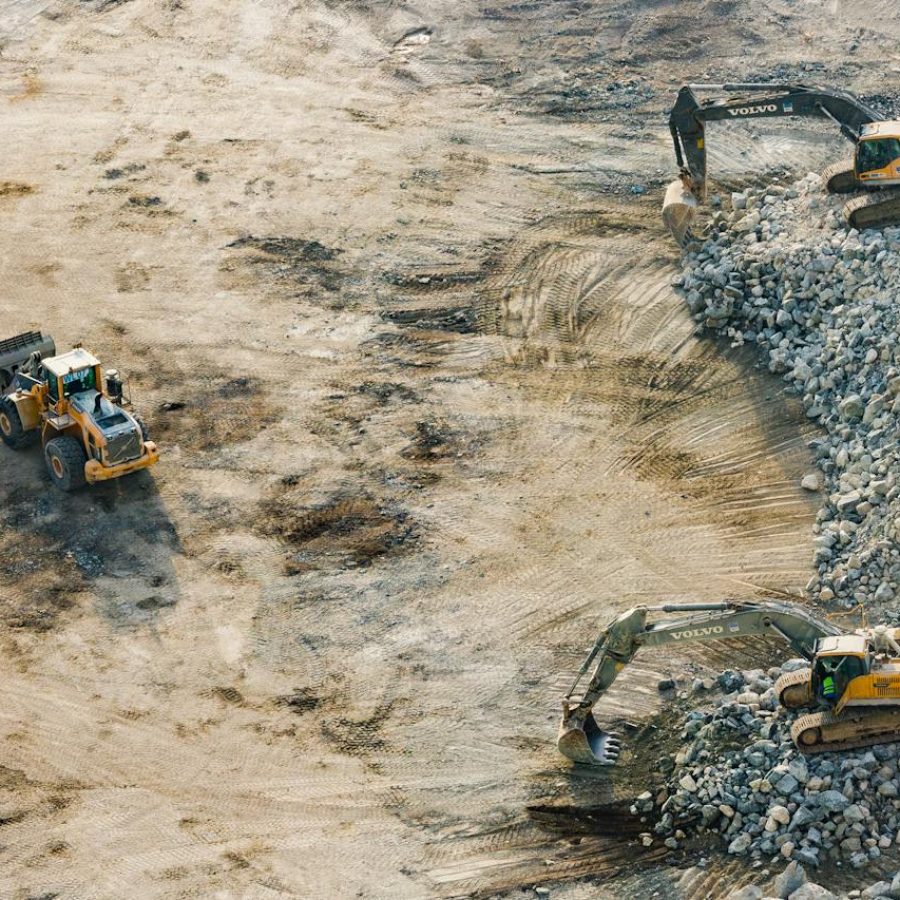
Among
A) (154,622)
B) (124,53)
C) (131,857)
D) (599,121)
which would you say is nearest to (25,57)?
(124,53)

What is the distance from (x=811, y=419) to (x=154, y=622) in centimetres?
1016

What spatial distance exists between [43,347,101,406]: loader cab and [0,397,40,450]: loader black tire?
74 cm

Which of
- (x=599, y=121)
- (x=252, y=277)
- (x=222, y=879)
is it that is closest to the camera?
(x=222, y=879)

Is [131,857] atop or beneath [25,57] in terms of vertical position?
beneath

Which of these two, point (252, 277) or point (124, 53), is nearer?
point (252, 277)

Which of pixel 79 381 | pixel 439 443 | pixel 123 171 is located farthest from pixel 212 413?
pixel 123 171

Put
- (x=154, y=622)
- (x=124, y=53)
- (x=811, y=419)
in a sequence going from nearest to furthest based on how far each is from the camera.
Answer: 1. (x=154, y=622)
2. (x=811, y=419)
3. (x=124, y=53)

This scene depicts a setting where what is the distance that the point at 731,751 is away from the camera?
57.7 ft

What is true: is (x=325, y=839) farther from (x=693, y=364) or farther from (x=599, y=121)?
(x=599, y=121)

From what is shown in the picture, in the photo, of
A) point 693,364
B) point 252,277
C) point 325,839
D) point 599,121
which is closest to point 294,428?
point 252,277

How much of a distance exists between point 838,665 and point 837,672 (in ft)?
0.26

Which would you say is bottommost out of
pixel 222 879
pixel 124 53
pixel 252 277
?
pixel 222 879

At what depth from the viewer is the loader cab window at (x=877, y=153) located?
2453cm

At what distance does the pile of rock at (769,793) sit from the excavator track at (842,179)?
1068cm
